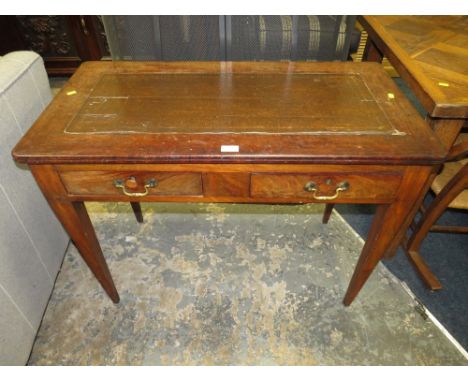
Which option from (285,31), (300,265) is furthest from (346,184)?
(285,31)

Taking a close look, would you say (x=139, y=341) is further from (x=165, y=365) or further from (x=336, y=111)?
(x=336, y=111)

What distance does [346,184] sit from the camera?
0.88 m

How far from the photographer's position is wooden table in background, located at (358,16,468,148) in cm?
103

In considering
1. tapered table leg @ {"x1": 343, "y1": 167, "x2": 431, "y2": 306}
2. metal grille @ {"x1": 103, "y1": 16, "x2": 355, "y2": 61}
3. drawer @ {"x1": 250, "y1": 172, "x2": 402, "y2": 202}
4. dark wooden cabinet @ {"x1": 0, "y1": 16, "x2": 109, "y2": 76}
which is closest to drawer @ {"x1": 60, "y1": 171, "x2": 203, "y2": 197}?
drawer @ {"x1": 250, "y1": 172, "x2": 402, "y2": 202}

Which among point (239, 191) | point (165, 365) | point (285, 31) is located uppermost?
point (285, 31)

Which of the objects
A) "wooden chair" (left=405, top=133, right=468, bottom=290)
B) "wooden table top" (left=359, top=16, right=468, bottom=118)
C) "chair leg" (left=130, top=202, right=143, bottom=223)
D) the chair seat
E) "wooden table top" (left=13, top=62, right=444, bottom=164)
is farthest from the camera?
"chair leg" (left=130, top=202, right=143, bottom=223)

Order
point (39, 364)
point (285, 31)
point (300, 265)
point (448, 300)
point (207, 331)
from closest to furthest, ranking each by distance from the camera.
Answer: point (39, 364), point (207, 331), point (448, 300), point (300, 265), point (285, 31)

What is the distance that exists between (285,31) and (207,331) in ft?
5.18

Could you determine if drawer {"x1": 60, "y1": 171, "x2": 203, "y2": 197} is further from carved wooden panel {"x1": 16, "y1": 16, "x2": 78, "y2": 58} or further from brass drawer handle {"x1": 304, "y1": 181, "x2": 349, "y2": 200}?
carved wooden panel {"x1": 16, "y1": 16, "x2": 78, "y2": 58}

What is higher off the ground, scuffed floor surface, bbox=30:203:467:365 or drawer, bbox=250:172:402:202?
drawer, bbox=250:172:402:202

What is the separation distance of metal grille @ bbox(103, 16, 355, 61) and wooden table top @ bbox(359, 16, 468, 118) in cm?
21

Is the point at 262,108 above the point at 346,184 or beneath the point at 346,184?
above

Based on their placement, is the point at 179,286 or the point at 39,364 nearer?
the point at 39,364

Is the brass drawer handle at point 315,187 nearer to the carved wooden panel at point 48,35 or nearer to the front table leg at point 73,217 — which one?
the front table leg at point 73,217
